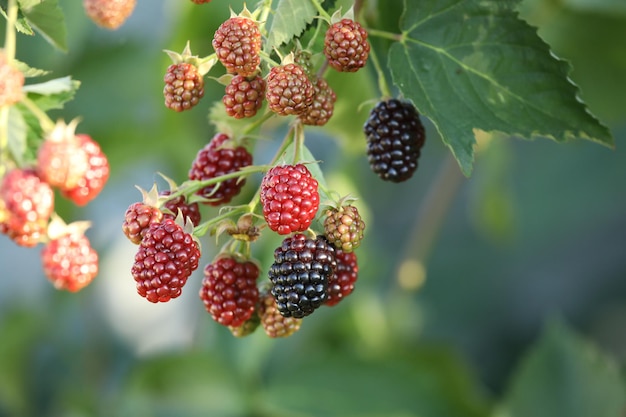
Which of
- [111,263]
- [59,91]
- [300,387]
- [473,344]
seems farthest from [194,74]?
[473,344]

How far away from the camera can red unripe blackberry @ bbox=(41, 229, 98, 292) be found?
831 millimetres

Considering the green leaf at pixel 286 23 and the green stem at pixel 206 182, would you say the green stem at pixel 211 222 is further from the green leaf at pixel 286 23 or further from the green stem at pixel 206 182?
the green leaf at pixel 286 23

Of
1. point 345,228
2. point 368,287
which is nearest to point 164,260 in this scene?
point 345,228

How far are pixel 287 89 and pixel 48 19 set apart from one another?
28cm

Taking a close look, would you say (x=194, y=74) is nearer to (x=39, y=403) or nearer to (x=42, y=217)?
(x=42, y=217)

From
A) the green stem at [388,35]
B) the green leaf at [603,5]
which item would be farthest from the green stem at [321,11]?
the green leaf at [603,5]

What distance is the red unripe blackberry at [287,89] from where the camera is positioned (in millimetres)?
726

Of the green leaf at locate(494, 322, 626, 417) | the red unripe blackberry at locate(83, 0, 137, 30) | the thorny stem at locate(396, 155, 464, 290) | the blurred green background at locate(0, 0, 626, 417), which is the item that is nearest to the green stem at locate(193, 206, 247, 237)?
the red unripe blackberry at locate(83, 0, 137, 30)

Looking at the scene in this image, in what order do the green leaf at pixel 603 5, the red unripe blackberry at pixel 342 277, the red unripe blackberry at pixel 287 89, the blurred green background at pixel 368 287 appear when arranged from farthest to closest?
the blurred green background at pixel 368 287
the green leaf at pixel 603 5
the red unripe blackberry at pixel 342 277
the red unripe blackberry at pixel 287 89

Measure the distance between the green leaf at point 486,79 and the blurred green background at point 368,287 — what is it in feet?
0.68

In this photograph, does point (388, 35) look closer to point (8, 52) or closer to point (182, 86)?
point (182, 86)

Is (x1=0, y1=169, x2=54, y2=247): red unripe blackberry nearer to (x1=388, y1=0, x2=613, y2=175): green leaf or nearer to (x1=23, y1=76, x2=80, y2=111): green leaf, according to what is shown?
(x1=23, y1=76, x2=80, y2=111): green leaf

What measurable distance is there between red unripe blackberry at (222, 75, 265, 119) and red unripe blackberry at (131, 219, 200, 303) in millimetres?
116

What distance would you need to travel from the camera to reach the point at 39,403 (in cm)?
230
